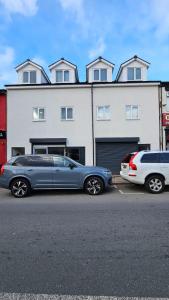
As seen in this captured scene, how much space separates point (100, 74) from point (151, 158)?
1185 centimetres

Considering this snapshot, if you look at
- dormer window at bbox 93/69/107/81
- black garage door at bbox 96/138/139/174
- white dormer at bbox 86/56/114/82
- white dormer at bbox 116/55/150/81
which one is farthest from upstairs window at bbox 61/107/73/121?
white dormer at bbox 116/55/150/81

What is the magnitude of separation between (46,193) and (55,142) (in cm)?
856

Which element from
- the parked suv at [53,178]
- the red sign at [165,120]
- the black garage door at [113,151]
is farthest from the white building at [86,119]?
the parked suv at [53,178]

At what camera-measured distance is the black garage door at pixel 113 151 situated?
65.4ft

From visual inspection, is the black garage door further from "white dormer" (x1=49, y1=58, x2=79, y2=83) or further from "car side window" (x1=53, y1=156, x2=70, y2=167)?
"car side window" (x1=53, y1=156, x2=70, y2=167)

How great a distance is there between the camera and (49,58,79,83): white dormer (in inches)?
836

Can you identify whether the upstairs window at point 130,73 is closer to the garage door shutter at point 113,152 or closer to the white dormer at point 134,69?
the white dormer at point 134,69

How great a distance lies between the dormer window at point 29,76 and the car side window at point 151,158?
1297cm

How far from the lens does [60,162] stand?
11.4 m

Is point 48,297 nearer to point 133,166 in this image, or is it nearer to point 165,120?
point 133,166

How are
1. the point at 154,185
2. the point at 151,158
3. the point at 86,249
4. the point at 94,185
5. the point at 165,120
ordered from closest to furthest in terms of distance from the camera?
the point at 86,249
the point at 94,185
the point at 154,185
the point at 151,158
the point at 165,120

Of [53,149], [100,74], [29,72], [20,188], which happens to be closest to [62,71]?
[29,72]

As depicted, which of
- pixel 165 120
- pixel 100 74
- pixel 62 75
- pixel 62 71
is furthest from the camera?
pixel 100 74

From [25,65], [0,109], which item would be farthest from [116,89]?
[0,109]
